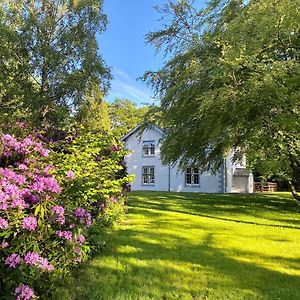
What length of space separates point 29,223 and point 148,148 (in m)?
29.7

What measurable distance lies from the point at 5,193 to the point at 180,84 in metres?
9.59

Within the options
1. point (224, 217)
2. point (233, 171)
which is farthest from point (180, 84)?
point (233, 171)

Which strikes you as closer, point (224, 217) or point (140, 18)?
point (224, 217)

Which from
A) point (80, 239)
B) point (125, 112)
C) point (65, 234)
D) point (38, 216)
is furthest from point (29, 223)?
point (125, 112)

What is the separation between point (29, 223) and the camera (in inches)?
140

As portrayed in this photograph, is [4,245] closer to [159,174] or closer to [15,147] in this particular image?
[15,147]

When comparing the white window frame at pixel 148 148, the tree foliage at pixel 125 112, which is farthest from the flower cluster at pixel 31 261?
the tree foliage at pixel 125 112

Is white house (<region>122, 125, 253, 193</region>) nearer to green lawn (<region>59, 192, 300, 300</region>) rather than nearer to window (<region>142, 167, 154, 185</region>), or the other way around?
window (<region>142, 167, 154, 185</region>)

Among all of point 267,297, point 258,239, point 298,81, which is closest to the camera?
point 267,297

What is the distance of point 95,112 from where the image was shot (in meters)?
14.9

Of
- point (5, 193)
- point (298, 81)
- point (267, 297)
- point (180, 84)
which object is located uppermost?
point (180, 84)

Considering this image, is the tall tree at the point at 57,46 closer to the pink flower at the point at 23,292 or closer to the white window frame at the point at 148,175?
the pink flower at the point at 23,292

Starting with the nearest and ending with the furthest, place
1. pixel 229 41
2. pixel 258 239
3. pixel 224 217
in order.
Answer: pixel 258 239, pixel 229 41, pixel 224 217

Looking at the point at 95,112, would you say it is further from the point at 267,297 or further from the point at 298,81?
the point at 267,297
